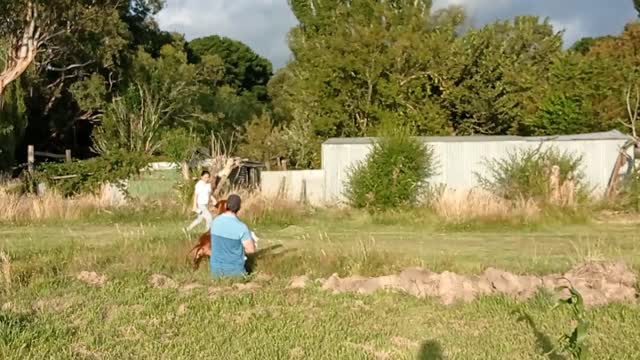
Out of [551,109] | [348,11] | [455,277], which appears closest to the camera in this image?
[455,277]

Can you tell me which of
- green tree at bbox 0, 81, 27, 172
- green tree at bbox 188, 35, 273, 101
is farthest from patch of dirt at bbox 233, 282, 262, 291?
green tree at bbox 188, 35, 273, 101

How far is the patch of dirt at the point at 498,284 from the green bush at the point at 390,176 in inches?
547

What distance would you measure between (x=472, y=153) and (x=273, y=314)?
18.6m

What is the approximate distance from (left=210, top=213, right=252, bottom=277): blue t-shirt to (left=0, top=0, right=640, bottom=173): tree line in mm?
→ 22488

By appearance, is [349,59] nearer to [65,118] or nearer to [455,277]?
[65,118]

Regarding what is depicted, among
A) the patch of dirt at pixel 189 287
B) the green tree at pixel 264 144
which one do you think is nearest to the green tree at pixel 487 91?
the green tree at pixel 264 144

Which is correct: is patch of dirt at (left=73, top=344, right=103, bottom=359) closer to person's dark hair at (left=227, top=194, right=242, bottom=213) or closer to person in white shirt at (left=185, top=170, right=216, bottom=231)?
person's dark hair at (left=227, top=194, right=242, bottom=213)

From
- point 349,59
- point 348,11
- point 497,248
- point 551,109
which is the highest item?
point 348,11

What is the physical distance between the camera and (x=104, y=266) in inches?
450

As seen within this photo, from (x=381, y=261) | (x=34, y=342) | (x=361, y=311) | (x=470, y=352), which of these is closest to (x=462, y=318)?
(x=361, y=311)

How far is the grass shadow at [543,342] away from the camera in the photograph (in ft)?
20.3

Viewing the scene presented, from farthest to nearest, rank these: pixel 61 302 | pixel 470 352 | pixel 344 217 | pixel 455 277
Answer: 1. pixel 344 217
2. pixel 455 277
3. pixel 61 302
4. pixel 470 352

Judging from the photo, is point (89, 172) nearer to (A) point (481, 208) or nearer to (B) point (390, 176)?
(B) point (390, 176)

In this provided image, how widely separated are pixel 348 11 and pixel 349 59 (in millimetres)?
4600
